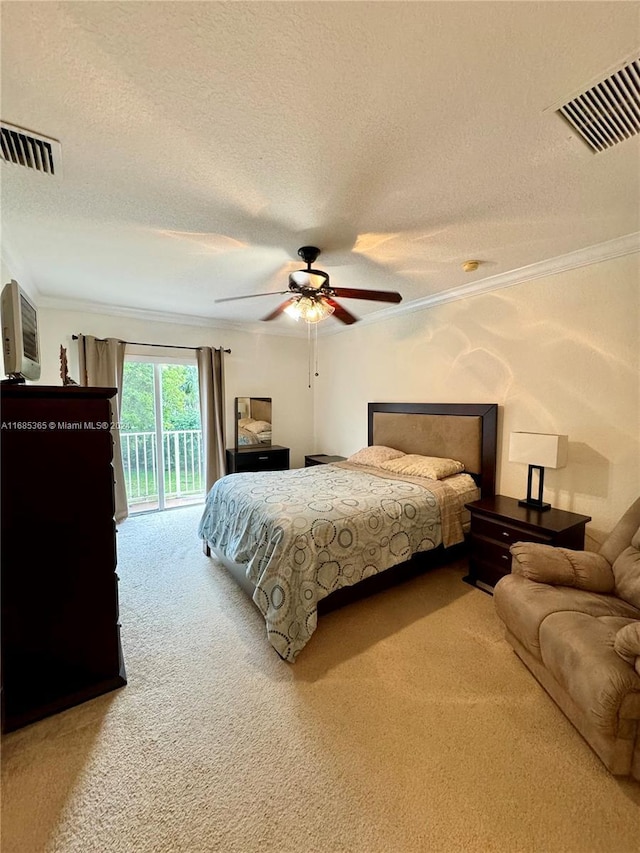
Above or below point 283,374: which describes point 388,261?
above

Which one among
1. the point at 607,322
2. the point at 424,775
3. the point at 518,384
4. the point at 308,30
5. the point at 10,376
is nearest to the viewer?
the point at 308,30

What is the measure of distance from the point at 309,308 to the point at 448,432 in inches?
78.9

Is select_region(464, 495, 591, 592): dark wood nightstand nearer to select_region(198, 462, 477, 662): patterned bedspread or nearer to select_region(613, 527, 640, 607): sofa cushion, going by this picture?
select_region(198, 462, 477, 662): patterned bedspread

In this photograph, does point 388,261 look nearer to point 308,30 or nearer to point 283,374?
point 308,30

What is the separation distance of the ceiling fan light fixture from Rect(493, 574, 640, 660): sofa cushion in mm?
2178

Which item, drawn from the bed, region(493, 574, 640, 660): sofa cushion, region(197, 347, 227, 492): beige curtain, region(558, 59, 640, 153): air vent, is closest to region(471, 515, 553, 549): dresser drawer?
the bed

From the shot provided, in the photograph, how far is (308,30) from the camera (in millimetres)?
1038

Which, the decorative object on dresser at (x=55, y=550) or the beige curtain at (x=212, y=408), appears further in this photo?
the beige curtain at (x=212, y=408)

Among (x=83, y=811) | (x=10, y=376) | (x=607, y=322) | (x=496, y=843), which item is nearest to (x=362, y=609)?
(x=496, y=843)

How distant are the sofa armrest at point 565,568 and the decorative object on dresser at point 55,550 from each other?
231 centimetres

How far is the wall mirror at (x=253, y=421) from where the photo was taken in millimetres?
5069

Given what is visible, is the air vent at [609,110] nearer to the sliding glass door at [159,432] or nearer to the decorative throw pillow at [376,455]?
the decorative throw pillow at [376,455]

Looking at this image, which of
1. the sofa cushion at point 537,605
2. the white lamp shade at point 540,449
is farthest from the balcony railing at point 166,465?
the sofa cushion at point 537,605

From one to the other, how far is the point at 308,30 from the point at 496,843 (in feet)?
8.91
